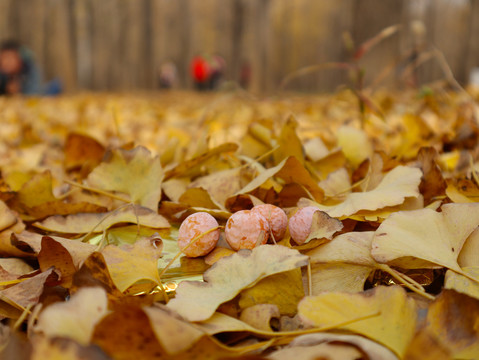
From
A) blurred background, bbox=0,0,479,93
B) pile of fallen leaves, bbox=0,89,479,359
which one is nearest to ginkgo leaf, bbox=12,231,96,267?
pile of fallen leaves, bbox=0,89,479,359

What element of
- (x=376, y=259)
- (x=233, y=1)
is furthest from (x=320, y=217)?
(x=233, y=1)

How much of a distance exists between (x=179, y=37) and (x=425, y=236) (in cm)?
564

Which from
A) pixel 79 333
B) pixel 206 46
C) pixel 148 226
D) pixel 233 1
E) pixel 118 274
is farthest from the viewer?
pixel 206 46

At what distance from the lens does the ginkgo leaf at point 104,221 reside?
45 cm

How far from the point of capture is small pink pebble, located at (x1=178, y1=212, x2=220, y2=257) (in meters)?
0.38

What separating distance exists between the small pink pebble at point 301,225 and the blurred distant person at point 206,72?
5166 mm

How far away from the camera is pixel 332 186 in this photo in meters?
0.49

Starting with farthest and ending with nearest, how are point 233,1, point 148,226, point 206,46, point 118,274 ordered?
1. point 206,46
2. point 233,1
3. point 148,226
4. point 118,274

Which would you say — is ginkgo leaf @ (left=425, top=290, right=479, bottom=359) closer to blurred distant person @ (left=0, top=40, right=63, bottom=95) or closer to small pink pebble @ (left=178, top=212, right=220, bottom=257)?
small pink pebble @ (left=178, top=212, right=220, bottom=257)

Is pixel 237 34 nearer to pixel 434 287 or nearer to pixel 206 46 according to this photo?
pixel 206 46

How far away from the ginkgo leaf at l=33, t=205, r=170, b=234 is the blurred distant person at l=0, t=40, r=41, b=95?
15.0ft

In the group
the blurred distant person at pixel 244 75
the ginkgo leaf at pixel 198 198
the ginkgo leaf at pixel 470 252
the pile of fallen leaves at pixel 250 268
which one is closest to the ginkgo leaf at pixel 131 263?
the pile of fallen leaves at pixel 250 268

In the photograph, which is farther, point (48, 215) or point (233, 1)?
point (233, 1)

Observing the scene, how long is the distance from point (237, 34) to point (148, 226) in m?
5.21
